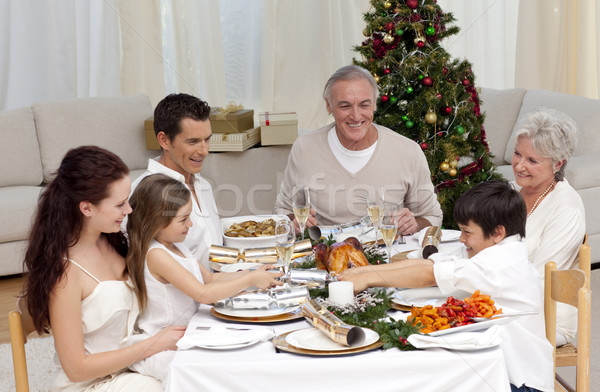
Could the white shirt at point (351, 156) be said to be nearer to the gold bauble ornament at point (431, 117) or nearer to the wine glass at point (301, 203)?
the wine glass at point (301, 203)

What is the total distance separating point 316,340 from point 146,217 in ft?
2.03

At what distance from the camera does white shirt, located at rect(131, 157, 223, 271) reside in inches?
95.7

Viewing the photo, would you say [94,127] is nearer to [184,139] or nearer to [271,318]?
[184,139]

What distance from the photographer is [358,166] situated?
2.97m

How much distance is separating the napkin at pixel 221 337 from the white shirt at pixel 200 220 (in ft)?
2.43

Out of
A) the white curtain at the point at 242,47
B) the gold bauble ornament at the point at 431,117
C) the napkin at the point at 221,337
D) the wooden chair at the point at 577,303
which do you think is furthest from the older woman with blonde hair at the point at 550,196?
the white curtain at the point at 242,47

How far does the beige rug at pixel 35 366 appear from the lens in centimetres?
297

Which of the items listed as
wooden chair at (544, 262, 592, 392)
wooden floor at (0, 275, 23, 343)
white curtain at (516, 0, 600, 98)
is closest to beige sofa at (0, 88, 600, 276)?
wooden floor at (0, 275, 23, 343)

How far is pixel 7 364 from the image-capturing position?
3.16 meters

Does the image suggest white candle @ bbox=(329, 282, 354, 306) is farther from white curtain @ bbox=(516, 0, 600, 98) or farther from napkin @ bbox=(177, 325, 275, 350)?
white curtain @ bbox=(516, 0, 600, 98)

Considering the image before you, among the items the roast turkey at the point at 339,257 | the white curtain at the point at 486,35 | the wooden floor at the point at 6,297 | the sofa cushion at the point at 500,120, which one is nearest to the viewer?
the roast turkey at the point at 339,257

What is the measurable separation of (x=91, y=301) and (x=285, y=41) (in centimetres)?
461

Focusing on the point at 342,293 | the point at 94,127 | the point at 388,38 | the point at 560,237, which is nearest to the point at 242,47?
the point at 94,127

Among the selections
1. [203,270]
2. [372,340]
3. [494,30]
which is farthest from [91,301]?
[494,30]
